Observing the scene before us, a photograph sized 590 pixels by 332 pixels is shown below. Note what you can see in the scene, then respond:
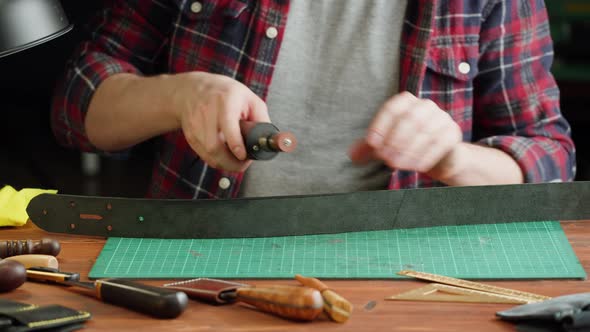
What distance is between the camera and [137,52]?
1.40m

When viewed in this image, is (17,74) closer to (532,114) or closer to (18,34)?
(532,114)

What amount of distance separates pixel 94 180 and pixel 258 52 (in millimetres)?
1460

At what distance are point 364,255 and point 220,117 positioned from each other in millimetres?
243

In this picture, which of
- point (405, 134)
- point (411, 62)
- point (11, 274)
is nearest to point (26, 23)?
point (11, 274)

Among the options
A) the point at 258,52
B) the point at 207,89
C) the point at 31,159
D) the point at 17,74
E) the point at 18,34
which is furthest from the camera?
the point at 31,159

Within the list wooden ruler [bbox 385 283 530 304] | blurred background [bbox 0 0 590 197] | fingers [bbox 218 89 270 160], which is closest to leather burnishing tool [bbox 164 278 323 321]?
wooden ruler [bbox 385 283 530 304]

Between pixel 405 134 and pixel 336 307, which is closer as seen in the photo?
pixel 336 307

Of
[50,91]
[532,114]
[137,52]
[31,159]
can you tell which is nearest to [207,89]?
[137,52]

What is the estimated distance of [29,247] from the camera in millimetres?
947

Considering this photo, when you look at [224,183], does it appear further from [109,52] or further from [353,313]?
[353,313]

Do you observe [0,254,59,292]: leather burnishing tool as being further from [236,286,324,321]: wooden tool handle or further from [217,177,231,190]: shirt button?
[217,177,231,190]: shirt button

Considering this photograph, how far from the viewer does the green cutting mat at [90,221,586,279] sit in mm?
898

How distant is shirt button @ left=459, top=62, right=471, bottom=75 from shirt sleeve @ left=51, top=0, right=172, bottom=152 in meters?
0.47

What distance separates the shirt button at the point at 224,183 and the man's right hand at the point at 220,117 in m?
0.24
